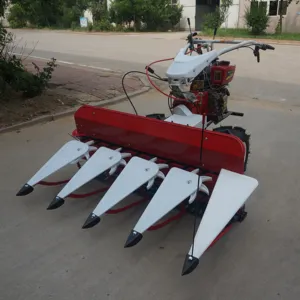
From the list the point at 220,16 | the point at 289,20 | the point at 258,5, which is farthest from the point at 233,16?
the point at 289,20

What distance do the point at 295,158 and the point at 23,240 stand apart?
127 inches

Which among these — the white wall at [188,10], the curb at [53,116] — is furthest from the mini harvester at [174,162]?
the white wall at [188,10]

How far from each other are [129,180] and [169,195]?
0.40 m

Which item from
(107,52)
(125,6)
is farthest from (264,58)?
(125,6)

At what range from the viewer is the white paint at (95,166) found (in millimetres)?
2945

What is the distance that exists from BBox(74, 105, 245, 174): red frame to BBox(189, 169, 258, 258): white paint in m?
0.13

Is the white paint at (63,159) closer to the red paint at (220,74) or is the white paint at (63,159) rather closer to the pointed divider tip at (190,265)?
the pointed divider tip at (190,265)

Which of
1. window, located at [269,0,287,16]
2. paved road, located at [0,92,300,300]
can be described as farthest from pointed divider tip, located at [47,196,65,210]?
window, located at [269,0,287,16]

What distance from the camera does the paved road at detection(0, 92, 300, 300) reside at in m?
2.31

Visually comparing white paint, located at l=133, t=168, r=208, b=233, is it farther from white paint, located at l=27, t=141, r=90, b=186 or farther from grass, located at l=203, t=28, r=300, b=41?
grass, located at l=203, t=28, r=300, b=41

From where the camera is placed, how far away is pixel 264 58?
12.2 meters

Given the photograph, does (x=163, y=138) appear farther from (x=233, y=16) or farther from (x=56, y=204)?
(x=233, y=16)

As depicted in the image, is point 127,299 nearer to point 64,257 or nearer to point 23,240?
point 64,257

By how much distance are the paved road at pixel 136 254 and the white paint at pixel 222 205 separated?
36cm
